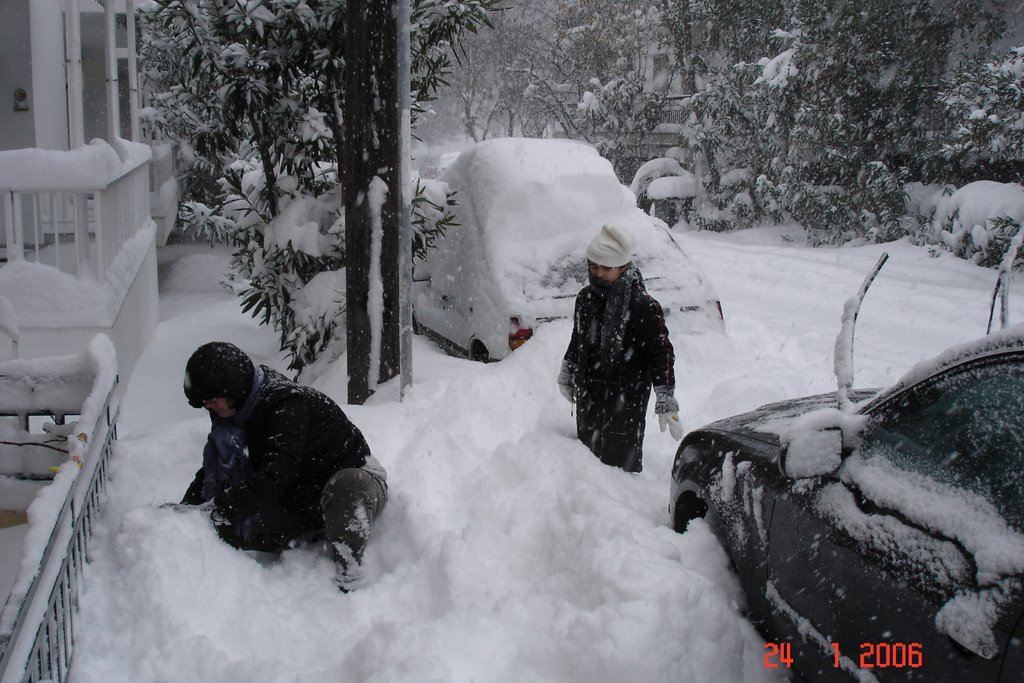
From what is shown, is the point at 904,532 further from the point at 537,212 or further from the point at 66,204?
the point at 66,204

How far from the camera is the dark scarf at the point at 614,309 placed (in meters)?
4.53

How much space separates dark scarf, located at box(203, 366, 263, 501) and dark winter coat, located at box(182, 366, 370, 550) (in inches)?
2.0

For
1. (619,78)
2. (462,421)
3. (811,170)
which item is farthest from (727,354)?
(619,78)

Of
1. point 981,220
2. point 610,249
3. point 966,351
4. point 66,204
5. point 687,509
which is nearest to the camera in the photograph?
point 966,351

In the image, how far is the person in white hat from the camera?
452 cm

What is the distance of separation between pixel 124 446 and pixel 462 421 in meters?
1.94

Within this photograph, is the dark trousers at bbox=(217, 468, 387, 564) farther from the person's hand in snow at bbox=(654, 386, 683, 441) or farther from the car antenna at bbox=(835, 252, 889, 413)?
the car antenna at bbox=(835, 252, 889, 413)

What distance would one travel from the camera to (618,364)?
463cm

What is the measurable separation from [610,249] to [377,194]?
167 cm

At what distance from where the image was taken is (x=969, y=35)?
52.6 ft

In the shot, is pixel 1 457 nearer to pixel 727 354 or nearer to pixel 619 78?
pixel 727 354

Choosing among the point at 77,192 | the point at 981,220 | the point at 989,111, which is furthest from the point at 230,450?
the point at 989,111

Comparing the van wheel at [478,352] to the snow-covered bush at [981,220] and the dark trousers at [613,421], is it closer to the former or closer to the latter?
the dark trousers at [613,421]

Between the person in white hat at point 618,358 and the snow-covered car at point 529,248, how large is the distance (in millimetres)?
1733
